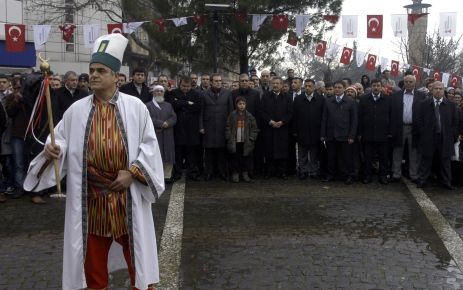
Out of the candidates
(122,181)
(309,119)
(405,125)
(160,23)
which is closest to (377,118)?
(405,125)

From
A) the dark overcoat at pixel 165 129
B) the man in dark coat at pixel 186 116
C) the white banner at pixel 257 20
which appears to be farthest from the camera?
the white banner at pixel 257 20

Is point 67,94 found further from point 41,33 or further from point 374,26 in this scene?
point 374,26

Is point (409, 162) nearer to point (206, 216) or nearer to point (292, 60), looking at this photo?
point (206, 216)

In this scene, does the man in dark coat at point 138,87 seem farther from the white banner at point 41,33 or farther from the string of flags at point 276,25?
the white banner at point 41,33

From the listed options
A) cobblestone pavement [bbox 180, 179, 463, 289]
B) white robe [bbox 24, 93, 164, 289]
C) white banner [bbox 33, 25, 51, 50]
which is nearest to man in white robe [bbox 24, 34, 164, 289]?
white robe [bbox 24, 93, 164, 289]

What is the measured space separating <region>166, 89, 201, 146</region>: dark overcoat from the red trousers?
19.8 ft

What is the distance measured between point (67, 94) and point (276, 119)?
379 cm

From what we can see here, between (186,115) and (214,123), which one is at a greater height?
(186,115)

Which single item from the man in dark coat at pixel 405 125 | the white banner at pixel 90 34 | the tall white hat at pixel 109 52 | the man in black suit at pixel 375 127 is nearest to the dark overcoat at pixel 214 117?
the man in black suit at pixel 375 127

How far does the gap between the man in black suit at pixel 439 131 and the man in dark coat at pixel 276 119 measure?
2.42 m

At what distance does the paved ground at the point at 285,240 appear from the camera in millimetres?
5016

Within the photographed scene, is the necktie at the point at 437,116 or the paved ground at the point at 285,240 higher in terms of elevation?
the necktie at the point at 437,116

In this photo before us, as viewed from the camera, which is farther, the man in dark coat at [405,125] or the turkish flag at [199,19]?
A: the turkish flag at [199,19]

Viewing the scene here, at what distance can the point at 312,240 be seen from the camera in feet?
20.5
